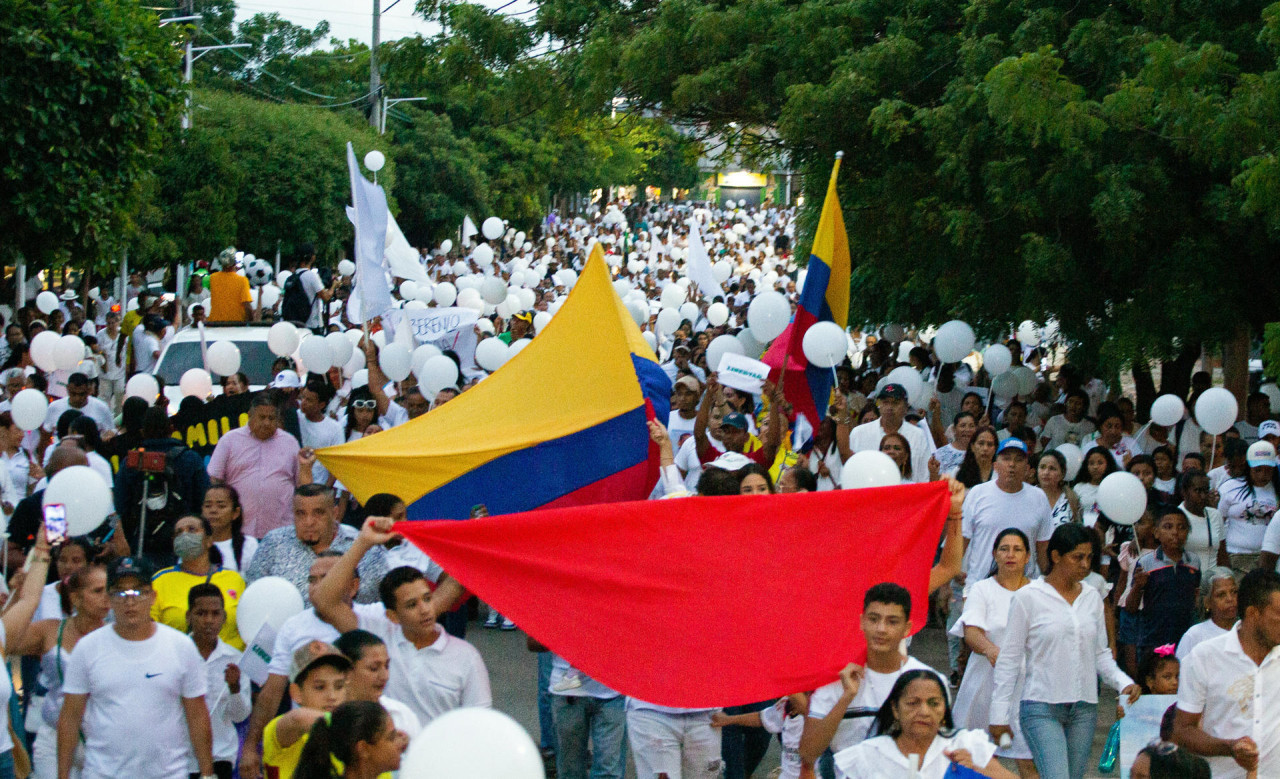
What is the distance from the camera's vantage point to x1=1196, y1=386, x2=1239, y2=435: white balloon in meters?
10.4

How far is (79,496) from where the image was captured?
6.65 metres

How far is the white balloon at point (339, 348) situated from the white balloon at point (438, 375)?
110cm

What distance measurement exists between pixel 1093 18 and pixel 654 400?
507 centimetres

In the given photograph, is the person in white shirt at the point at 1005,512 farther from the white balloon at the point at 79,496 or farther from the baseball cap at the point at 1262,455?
the white balloon at the point at 79,496

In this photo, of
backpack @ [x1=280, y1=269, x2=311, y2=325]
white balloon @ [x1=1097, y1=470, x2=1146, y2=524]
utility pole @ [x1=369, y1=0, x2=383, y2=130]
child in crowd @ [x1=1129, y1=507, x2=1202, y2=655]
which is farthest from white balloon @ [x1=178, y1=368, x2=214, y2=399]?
utility pole @ [x1=369, y1=0, x2=383, y2=130]

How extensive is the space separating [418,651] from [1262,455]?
5619 mm

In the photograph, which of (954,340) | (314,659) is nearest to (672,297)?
(954,340)

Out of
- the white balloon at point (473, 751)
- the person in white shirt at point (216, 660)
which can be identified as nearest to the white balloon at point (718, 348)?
the person in white shirt at point (216, 660)

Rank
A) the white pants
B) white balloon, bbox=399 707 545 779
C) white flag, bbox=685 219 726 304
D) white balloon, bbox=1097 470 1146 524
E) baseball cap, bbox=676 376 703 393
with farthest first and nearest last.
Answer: white flag, bbox=685 219 726 304, baseball cap, bbox=676 376 703 393, white balloon, bbox=1097 470 1146 524, the white pants, white balloon, bbox=399 707 545 779

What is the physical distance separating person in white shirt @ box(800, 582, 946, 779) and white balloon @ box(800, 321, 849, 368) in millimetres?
4619

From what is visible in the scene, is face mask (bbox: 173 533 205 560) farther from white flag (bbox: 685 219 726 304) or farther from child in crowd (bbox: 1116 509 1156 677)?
white flag (bbox: 685 219 726 304)

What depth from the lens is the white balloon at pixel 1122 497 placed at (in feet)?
27.6

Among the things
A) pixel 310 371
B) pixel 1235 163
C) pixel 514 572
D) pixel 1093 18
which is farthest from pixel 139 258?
pixel 514 572

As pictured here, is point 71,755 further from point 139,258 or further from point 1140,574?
point 139,258
